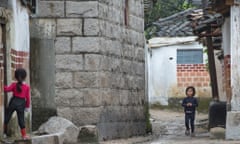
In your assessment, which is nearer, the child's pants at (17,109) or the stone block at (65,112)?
the child's pants at (17,109)

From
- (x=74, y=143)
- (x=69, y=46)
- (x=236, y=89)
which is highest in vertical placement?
(x=69, y=46)

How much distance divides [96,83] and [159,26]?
17279 mm

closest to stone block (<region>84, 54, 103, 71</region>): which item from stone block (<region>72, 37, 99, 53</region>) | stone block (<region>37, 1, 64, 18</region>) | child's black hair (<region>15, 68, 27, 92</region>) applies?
stone block (<region>72, 37, 99, 53</region>)

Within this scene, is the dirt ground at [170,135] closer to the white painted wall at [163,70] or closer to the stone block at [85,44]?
the white painted wall at [163,70]

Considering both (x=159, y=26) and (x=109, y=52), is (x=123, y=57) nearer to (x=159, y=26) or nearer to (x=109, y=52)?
(x=109, y=52)

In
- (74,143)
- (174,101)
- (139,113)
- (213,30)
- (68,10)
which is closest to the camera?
(74,143)

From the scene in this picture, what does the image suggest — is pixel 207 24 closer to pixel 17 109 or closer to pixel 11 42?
pixel 11 42

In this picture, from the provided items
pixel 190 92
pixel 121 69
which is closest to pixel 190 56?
pixel 190 92

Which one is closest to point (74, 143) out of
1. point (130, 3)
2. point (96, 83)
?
point (96, 83)

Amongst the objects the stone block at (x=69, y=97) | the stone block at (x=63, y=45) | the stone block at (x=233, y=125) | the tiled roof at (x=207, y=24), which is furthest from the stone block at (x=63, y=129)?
the tiled roof at (x=207, y=24)

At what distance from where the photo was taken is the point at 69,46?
13047 mm

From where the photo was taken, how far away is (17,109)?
420 inches

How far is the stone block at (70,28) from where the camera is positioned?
13055 mm

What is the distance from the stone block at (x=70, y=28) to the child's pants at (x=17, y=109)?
2.66 meters
